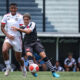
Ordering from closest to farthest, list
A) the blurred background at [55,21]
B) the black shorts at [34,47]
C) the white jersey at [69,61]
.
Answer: the black shorts at [34,47], the white jersey at [69,61], the blurred background at [55,21]

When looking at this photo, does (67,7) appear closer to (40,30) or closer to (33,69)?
(40,30)

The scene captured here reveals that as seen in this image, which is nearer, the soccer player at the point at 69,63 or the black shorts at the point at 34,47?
the black shorts at the point at 34,47

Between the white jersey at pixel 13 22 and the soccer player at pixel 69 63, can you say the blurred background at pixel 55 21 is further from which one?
the white jersey at pixel 13 22

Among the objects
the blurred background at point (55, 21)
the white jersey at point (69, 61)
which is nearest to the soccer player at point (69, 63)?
the white jersey at point (69, 61)

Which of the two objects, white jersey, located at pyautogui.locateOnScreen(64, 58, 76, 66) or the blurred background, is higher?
the blurred background

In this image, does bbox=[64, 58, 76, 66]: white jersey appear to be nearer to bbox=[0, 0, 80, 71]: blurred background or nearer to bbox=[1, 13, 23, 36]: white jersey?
bbox=[0, 0, 80, 71]: blurred background

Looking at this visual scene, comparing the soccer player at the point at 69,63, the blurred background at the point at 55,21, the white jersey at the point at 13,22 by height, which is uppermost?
the white jersey at the point at 13,22

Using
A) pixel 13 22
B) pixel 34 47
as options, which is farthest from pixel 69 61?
pixel 13 22

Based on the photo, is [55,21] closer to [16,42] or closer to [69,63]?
[69,63]

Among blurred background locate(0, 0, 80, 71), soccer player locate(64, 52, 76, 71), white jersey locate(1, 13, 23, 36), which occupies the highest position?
white jersey locate(1, 13, 23, 36)

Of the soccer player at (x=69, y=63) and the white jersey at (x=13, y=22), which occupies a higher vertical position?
the white jersey at (x=13, y=22)

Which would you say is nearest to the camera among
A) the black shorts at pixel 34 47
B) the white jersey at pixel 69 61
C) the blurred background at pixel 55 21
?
the black shorts at pixel 34 47

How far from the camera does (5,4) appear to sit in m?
22.7

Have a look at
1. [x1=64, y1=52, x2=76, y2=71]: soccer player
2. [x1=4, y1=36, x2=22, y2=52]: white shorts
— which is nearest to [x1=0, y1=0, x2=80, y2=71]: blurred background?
[x1=64, y1=52, x2=76, y2=71]: soccer player
